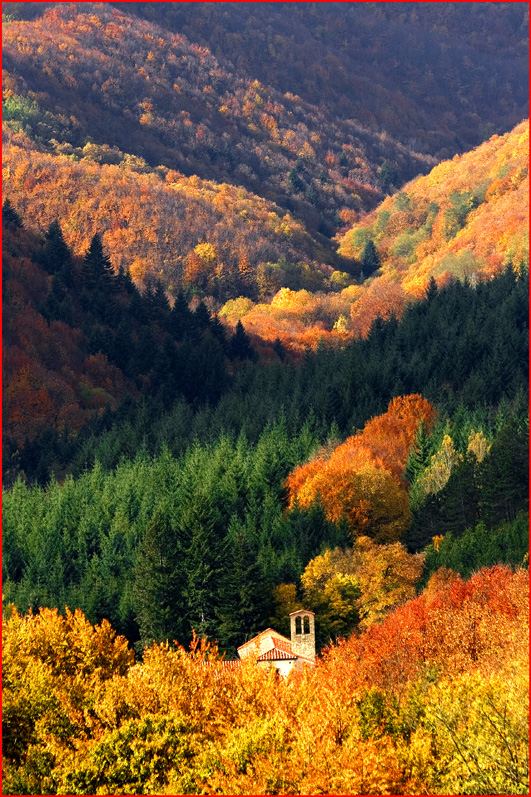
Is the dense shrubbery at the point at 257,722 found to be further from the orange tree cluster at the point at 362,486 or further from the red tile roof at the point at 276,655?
the orange tree cluster at the point at 362,486

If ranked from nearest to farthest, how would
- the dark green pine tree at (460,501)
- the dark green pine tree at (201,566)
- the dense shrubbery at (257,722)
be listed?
the dense shrubbery at (257,722) → the dark green pine tree at (201,566) → the dark green pine tree at (460,501)

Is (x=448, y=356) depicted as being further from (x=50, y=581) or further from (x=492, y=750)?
(x=492, y=750)

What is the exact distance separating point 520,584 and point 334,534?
27.9 metres

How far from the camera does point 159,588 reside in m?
83.4

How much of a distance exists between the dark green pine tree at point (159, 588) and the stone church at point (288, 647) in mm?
6529

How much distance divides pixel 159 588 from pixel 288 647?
12.8 m

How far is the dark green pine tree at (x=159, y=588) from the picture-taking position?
3211 inches

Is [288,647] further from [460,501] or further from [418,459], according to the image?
[418,459]

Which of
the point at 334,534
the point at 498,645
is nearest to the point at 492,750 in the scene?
the point at 498,645

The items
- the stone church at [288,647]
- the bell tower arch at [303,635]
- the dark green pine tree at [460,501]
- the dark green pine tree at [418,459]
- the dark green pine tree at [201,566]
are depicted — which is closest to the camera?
the stone church at [288,647]

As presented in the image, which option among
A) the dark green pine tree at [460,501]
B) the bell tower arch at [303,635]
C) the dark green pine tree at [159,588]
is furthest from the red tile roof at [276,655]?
the dark green pine tree at [460,501]

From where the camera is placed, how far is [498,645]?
196 ft

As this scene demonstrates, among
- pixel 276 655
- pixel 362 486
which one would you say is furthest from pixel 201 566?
pixel 362 486

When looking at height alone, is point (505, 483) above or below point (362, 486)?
above
